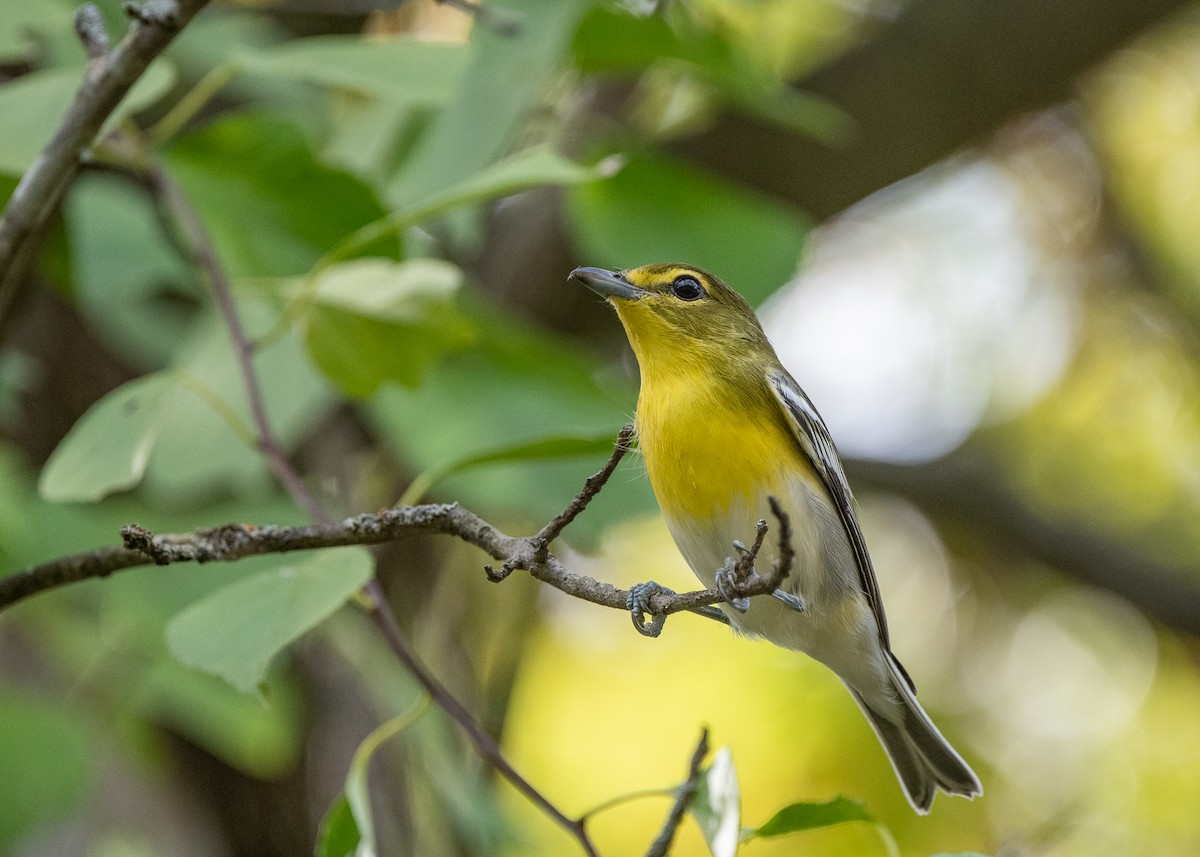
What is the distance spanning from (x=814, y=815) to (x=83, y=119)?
1899 millimetres

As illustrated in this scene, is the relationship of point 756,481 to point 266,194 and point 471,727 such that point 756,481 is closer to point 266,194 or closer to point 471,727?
point 471,727

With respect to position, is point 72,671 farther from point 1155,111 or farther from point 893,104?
point 1155,111

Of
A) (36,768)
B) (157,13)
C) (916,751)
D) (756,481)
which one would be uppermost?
(157,13)

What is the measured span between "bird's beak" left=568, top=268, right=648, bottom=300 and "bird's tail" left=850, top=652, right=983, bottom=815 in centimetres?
127

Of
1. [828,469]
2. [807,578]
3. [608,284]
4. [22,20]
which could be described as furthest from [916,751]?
[22,20]

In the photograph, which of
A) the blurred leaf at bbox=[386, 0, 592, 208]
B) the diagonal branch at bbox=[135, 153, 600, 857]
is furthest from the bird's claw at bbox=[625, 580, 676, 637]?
the blurred leaf at bbox=[386, 0, 592, 208]

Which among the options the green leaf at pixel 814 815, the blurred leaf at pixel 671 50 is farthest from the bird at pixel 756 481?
the blurred leaf at pixel 671 50

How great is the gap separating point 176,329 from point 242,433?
6.61 feet

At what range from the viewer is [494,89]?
3545 mm

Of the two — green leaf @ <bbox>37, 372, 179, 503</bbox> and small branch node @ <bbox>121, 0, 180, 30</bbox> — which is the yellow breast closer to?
green leaf @ <bbox>37, 372, 179, 503</bbox>

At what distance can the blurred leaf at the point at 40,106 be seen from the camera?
104 inches

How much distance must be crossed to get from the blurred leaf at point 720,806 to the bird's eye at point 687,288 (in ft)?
5.13

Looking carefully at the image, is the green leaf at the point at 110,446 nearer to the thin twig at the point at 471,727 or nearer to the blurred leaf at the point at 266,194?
the thin twig at the point at 471,727

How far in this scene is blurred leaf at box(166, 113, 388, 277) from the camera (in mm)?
3148
